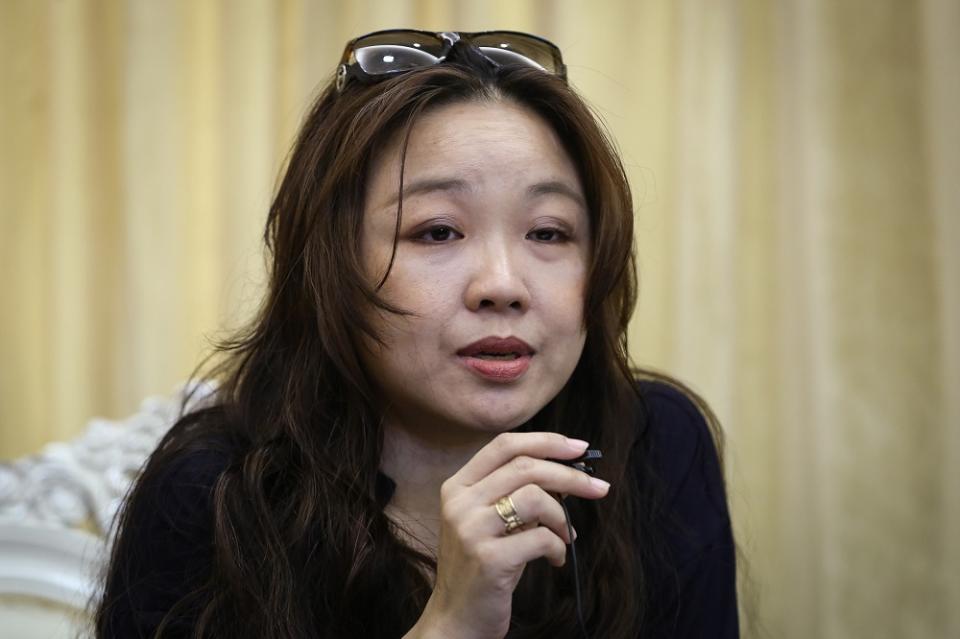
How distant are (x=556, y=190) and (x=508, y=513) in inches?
14.0

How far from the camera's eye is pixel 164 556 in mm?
1052

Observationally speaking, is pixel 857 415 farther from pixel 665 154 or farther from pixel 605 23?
pixel 605 23

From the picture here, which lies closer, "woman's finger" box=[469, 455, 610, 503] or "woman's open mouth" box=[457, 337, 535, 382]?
"woman's finger" box=[469, 455, 610, 503]

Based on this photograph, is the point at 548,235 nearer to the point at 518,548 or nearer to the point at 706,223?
the point at 518,548

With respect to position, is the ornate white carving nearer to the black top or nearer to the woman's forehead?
the black top

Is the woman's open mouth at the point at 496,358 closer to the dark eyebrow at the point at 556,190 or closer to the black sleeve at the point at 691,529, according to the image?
the dark eyebrow at the point at 556,190

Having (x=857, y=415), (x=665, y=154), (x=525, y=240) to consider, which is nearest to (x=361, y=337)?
(x=525, y=240)

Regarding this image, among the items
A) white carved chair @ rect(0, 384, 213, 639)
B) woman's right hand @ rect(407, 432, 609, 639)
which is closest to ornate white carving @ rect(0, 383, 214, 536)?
white carved chair @ rect(0, 384, 213, 639)

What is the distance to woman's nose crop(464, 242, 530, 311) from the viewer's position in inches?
37.5

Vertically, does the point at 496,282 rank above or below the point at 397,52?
below

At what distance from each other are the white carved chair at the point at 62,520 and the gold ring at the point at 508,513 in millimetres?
614

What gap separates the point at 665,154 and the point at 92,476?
1.09 metres

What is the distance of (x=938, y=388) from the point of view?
5.64 ft

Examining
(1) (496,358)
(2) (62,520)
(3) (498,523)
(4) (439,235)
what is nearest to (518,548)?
(3) (498,523)
